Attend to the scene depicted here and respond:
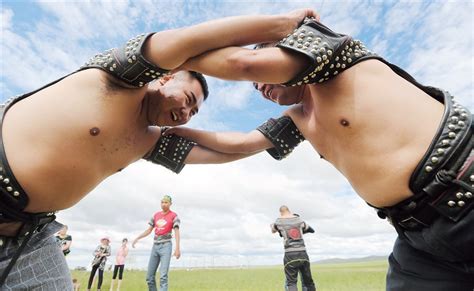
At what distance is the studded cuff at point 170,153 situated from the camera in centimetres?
304

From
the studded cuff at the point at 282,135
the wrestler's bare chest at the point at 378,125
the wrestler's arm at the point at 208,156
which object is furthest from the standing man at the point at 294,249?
the wrestler's bare chest at the point at 378,125

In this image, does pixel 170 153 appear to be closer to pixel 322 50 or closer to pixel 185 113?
pixel 185 113

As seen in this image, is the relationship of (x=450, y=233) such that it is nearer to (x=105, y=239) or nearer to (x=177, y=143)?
(x=177, y=143)

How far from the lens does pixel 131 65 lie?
2199 millimetres

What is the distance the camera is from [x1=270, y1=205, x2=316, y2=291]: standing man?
29.0ft

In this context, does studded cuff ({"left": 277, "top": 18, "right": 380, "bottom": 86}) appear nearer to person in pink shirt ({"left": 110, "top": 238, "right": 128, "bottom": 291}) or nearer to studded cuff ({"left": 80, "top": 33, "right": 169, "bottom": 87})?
studded cuff ({"left": 80, "top": 33, "right": 169, "bottom": 87})

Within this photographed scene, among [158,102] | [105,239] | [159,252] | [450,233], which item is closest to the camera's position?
[450,233]

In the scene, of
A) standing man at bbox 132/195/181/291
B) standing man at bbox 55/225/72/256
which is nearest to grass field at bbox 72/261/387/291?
standing man at bbox 55/225/72/256

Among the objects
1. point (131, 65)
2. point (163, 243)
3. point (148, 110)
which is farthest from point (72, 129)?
point (163, 243)

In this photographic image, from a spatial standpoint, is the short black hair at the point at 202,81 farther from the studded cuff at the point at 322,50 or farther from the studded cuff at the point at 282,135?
the studded cuff at the point at 322,50

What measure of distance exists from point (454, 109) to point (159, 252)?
7707 mm

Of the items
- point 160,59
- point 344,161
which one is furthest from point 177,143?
point 344,161

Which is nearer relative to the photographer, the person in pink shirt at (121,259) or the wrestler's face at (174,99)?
the wrestler's face at (174,99)

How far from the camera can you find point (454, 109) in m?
1.88
